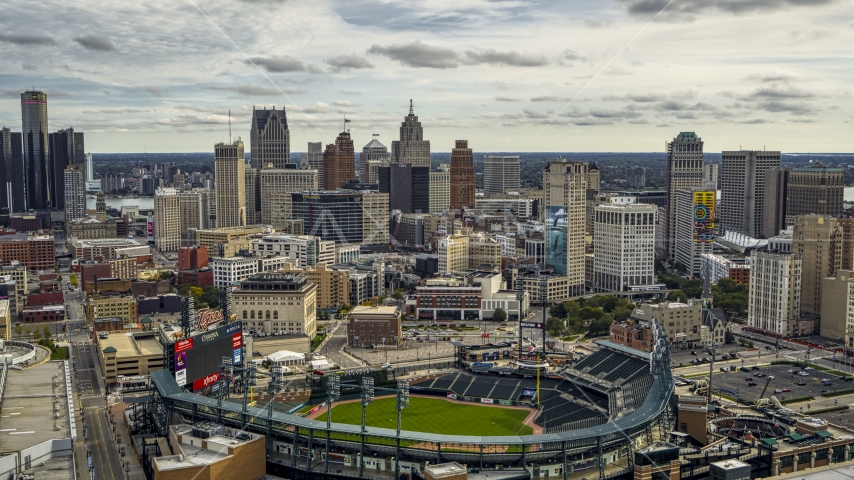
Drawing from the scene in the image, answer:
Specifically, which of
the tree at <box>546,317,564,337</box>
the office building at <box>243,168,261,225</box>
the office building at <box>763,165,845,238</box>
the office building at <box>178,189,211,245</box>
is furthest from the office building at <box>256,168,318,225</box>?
the tree at <box>546,317,564,337</box>

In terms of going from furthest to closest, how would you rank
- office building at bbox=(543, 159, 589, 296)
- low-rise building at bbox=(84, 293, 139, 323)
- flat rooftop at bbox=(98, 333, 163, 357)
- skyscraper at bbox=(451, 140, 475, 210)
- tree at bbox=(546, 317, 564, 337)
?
skyscraper at bbox=(451, 140, 475, 210) → office building at bbox=(543, 159, 589, 296) → low-rise building at bbox=(84, 293, 139, 323) → tree at bbox=(546, 317, 564, 337) → flat rooftop at bbox=(98, 333, 163, 357)

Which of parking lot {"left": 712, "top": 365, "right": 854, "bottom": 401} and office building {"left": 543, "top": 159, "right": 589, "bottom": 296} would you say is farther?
office building {"left": 543, "top": 159, "right": 589, "bottom": 296}

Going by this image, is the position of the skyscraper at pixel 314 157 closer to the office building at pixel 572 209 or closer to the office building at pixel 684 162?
the office building at pixel 684 162

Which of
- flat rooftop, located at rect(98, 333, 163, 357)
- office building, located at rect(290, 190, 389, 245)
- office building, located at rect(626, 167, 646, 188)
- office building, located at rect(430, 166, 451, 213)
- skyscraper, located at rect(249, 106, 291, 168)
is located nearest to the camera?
flat rooftop, located at rect(98, 333, 163, 357)

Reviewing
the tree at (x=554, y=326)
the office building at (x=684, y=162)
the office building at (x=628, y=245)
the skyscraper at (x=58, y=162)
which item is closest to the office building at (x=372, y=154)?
the skyscraper at (x=58, y=162)

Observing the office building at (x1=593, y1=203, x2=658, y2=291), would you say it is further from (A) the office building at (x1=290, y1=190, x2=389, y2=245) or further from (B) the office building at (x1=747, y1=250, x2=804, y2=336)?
(A) the office building at (x1=290, y1=190, x2=389, y2=245)

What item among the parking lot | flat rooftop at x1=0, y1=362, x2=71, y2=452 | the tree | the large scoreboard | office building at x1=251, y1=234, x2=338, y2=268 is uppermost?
office building at x1=251, y1=234, x2=338, y2=268

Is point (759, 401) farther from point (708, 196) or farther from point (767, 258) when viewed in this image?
point (708, 196)
